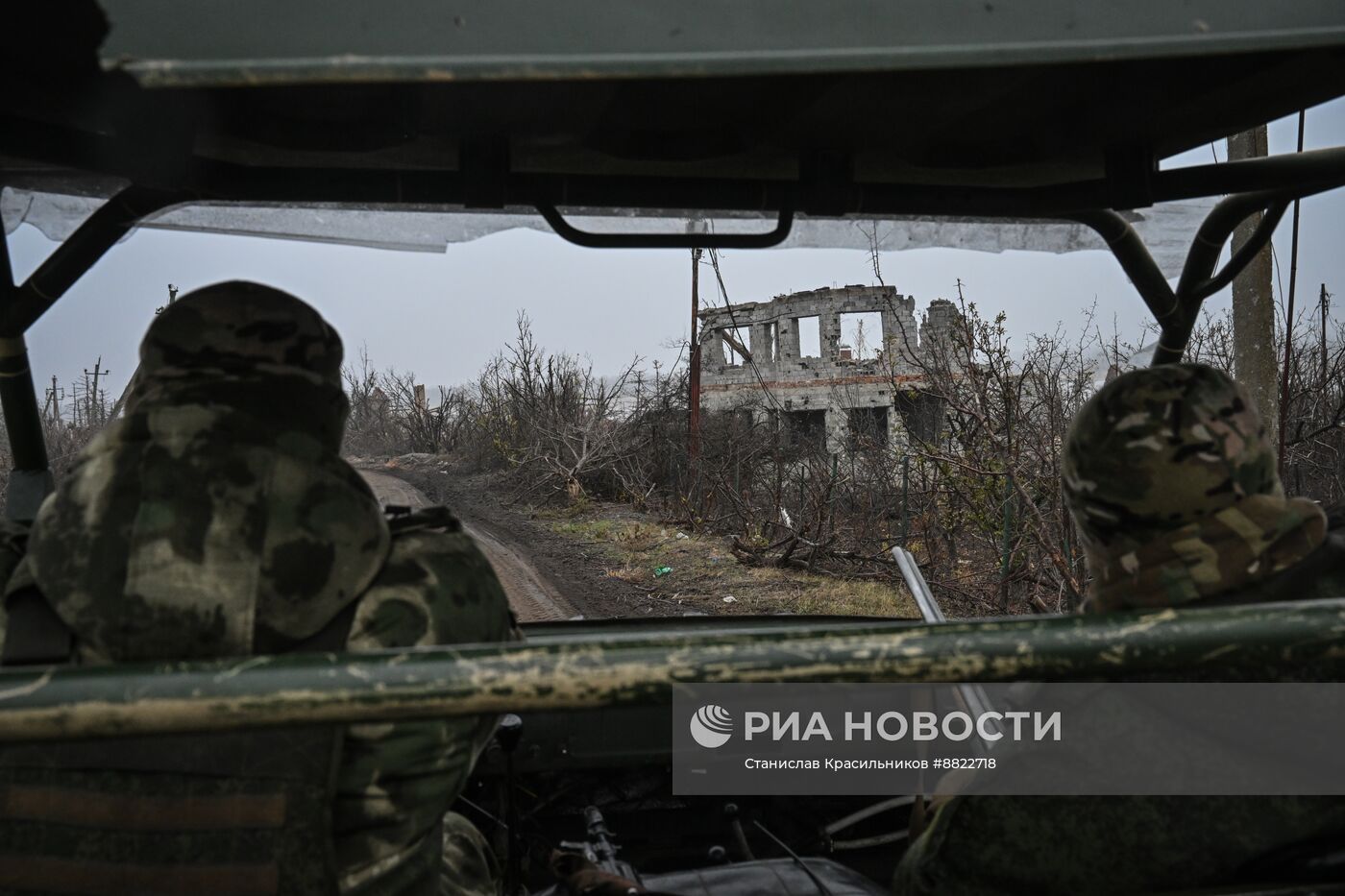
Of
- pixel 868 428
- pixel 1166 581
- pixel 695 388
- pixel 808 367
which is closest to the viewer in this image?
pixel 1166 581

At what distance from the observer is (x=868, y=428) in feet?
38.2

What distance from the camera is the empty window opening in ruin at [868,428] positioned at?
10851 mm

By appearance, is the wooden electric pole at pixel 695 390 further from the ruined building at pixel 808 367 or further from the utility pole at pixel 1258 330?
the utility pole at pixel 1258 330

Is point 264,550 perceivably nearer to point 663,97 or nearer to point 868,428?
point 663,97

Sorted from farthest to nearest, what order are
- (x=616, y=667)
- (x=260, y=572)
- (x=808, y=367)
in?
(x=808, y=367)
(x=260, y=572)
(x=616, y=667)

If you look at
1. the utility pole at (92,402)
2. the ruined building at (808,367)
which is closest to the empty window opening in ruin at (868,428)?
the ruined building at (808,367)

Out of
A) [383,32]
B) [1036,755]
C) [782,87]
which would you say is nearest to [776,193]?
[782,87]

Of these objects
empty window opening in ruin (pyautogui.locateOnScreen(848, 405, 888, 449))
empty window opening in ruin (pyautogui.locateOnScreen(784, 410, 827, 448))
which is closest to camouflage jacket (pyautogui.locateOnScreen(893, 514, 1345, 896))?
empty window opening in ruin (pyautogui.locateOnScreen(848, 405, 888, 449))

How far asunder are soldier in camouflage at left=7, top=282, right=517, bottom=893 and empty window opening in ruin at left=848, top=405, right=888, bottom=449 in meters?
9.47

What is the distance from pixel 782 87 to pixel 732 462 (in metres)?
11.8

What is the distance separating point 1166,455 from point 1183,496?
2.4 inches

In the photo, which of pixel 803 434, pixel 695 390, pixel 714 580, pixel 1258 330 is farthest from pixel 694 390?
pixel 1258 330

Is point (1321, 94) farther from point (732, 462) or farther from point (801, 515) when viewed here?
point (732, 462)

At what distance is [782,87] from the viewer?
5.61ft
